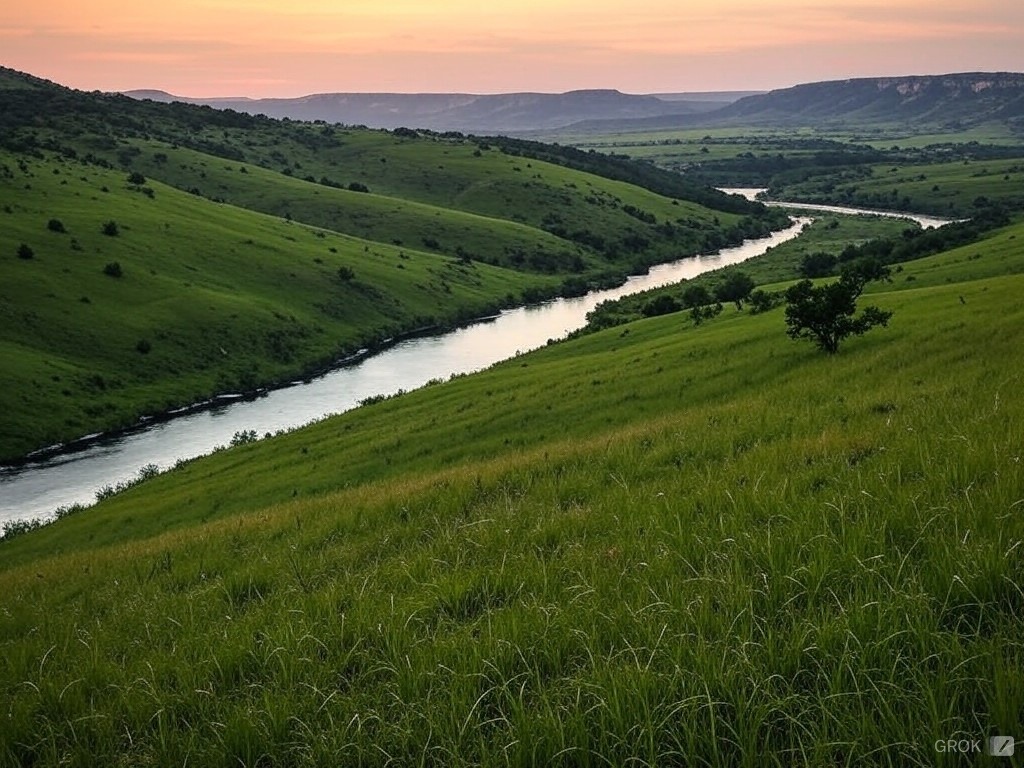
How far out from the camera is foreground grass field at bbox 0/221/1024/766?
13.1 feet

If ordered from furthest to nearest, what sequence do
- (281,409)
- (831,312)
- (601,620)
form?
1. (281,409)
2. (831,312)
3. (601,620)

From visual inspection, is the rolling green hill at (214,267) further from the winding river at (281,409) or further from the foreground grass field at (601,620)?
the foreground grass field at (601,620)

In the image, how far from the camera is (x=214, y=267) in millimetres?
107688

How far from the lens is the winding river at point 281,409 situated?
55469mm

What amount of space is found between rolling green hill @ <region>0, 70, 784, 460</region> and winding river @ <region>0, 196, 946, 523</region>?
425cm

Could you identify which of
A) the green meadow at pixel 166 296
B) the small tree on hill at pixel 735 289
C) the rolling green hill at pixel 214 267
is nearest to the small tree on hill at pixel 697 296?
the small tree on hill at pixel 735 289

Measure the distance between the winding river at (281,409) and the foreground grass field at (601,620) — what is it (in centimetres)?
5027

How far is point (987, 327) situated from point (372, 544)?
78.5ft

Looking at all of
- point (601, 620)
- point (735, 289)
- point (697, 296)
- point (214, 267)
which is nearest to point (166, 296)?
point (214, 267)

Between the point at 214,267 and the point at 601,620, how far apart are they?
11386 centimetres

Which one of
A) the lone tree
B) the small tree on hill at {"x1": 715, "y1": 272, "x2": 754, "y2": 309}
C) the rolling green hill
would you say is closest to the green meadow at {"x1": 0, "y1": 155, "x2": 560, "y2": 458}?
the rolling green hill

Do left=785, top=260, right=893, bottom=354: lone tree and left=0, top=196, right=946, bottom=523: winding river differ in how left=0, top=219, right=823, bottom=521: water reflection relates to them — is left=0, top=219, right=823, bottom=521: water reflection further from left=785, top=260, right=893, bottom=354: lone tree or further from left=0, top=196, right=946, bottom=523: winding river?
left=785, top=260, right=893, bottom=354: lone tree

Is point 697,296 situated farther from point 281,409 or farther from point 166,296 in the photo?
point 166,296

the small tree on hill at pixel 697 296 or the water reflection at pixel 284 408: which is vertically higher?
the small tree on hill at pixel 697 296
